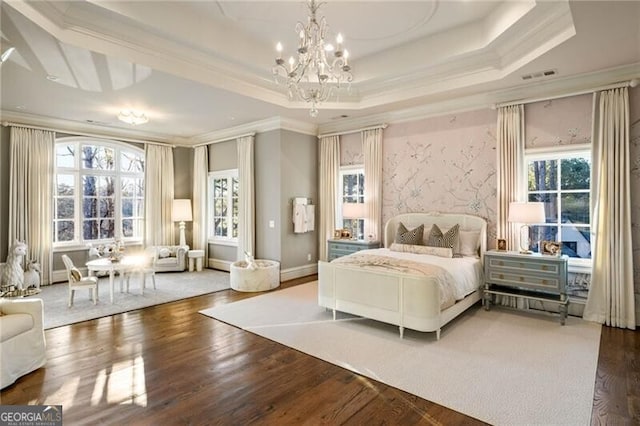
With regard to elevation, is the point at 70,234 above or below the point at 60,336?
above

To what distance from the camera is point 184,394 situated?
8.80ft

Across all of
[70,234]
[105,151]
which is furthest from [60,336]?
[105,151]

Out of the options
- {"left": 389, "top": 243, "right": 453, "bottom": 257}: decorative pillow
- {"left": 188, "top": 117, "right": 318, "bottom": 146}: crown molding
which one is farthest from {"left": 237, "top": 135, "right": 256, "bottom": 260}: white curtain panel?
{"left": 389, "top": 243, "right": 453, "bottom": 257}: decorative pillow

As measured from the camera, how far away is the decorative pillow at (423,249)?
4.80m

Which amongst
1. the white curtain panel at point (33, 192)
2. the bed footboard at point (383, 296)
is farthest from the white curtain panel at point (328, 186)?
the white curtain panel at point (33, 192)

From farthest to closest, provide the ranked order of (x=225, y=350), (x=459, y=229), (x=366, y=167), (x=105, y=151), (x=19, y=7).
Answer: (x=105, y=151) < (x=366, y=167) < (x=459, y=229) < (x=225, y=350) < (x=19, y=7)

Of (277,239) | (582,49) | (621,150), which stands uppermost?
(582,49)

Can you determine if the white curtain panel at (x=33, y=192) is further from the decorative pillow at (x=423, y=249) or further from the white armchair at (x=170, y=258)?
the decorative pillow at (x=423, y=249)

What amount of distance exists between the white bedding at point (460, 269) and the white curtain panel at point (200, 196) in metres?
4.85

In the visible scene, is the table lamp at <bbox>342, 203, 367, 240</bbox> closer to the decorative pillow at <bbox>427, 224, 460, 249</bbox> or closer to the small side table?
the decorative pillow at <bbox>427, 224, 460, 249</bbox>

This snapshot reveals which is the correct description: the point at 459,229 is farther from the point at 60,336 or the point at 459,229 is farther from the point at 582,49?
the point at 60,336

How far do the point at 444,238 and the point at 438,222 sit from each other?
0.59m

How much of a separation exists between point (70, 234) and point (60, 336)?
12.5 ft

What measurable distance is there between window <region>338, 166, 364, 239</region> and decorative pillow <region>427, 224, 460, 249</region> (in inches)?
73.6
